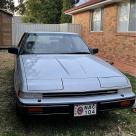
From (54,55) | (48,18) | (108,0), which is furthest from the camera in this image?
(48,18)

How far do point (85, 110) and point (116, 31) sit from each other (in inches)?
318

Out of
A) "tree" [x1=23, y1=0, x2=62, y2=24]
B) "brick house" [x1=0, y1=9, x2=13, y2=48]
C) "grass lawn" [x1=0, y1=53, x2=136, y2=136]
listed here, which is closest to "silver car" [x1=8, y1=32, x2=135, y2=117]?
"grass lawn" [x1=0, y1=53, x2=136, y2=136]

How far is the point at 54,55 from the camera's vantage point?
5816mm

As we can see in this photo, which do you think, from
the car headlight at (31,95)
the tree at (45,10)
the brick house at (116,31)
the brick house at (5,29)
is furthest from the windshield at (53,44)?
the tree at (45,10)

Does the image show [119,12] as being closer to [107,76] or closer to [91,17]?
[91,17]

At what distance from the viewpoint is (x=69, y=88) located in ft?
14.1

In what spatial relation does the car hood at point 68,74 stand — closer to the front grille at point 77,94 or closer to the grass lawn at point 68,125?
the front grille at point 77,94

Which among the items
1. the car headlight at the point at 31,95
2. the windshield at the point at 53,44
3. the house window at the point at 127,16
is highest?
the house window at the point at 127,16

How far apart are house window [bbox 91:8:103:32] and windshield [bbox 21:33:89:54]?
7894 millimetres

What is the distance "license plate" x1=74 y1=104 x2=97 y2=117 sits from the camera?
4239 mm

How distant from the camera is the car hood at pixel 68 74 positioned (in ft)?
14.2

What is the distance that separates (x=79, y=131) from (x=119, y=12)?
8079 millimetres

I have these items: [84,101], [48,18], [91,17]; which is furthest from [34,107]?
[48,18]

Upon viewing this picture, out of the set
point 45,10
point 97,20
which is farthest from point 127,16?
point 45,10
